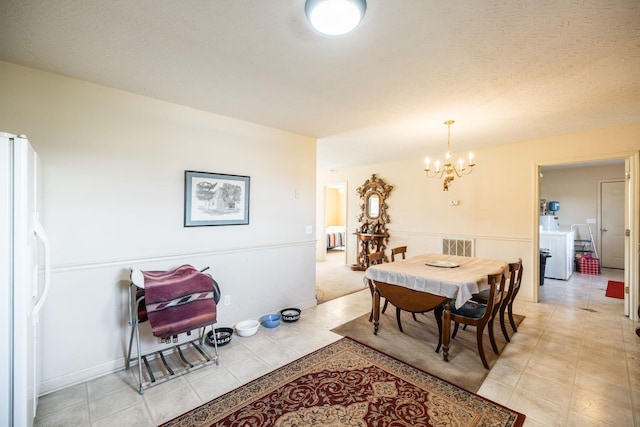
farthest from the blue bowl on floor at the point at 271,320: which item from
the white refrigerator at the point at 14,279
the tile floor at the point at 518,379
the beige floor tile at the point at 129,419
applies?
the white refrigerator at the point at 14,279

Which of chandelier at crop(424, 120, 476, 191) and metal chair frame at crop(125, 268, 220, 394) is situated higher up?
chandelier at crop(424, 120, 476, 191)

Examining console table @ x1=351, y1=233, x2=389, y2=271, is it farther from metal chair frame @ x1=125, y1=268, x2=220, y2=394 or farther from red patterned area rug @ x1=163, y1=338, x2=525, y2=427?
metal chair frame @ x1=125, y1=268, x2=220, y2=394

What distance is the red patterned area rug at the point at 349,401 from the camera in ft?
5.53

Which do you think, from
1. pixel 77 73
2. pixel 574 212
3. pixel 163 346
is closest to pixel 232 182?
pixel 77 73

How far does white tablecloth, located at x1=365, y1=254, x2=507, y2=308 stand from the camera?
228 cm

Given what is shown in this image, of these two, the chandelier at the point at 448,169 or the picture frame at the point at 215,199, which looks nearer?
the picture frame at the point at 215,199

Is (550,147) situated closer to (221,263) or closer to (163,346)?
(221,263)

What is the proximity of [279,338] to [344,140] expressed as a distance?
2679 mm

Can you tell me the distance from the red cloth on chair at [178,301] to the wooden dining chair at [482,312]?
208 cm

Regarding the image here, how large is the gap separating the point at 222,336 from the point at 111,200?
1.57 m

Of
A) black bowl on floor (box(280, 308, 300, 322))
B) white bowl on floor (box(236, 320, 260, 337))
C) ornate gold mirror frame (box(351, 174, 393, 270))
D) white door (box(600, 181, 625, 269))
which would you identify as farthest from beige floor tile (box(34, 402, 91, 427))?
white door (box(600, 181, 625, 269))

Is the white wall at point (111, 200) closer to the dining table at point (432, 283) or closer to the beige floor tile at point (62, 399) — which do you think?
the beige floor tile at point (62, 399)

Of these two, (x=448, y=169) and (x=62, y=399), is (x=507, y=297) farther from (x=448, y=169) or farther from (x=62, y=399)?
(x=62, y=399)

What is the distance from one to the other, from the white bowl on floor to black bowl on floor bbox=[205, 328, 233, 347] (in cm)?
9
